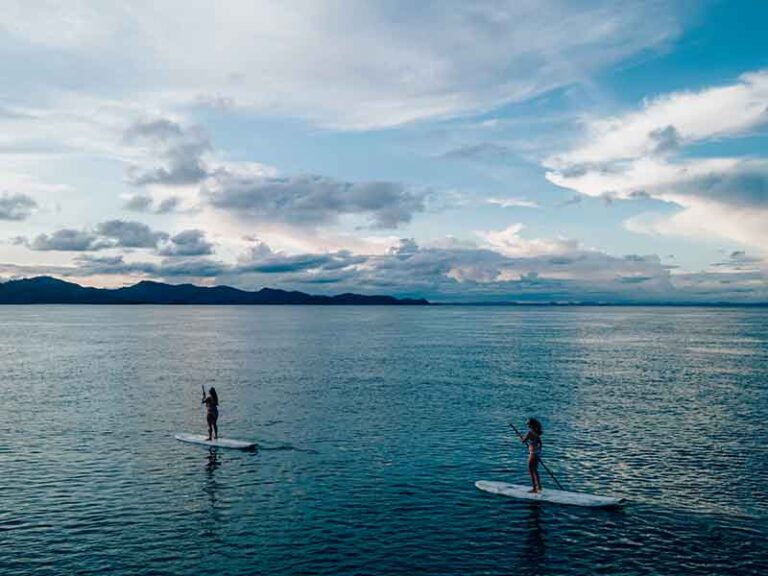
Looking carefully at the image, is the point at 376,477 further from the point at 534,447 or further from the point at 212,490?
the point at 534,447

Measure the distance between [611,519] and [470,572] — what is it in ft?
31.4

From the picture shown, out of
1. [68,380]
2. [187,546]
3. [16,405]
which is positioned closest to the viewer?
[187,546]

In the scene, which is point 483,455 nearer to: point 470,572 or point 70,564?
point 470,572

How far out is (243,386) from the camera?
7938 centimetres

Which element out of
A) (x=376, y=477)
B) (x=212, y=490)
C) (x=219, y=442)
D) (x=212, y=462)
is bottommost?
(x=376, y=477)

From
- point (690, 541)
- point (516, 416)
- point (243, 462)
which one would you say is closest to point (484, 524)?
point (690, 541)

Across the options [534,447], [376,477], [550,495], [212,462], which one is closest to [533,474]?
[550,495]

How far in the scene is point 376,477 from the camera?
128ft

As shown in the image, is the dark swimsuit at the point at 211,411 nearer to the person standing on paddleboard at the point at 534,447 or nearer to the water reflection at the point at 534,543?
the person standing on paddleboard at the point at 534,447

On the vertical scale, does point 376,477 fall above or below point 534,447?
below

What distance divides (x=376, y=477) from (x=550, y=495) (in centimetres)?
1048

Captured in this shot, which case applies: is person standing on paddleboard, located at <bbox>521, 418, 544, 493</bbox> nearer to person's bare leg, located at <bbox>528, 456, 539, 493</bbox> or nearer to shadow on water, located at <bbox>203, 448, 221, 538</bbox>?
person's bare leg, located at <bbox>528, 456, 539, 493</bbox>

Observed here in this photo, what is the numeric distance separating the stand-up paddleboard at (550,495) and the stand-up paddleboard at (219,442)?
692 inches

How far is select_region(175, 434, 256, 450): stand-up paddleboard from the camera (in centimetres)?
4547
